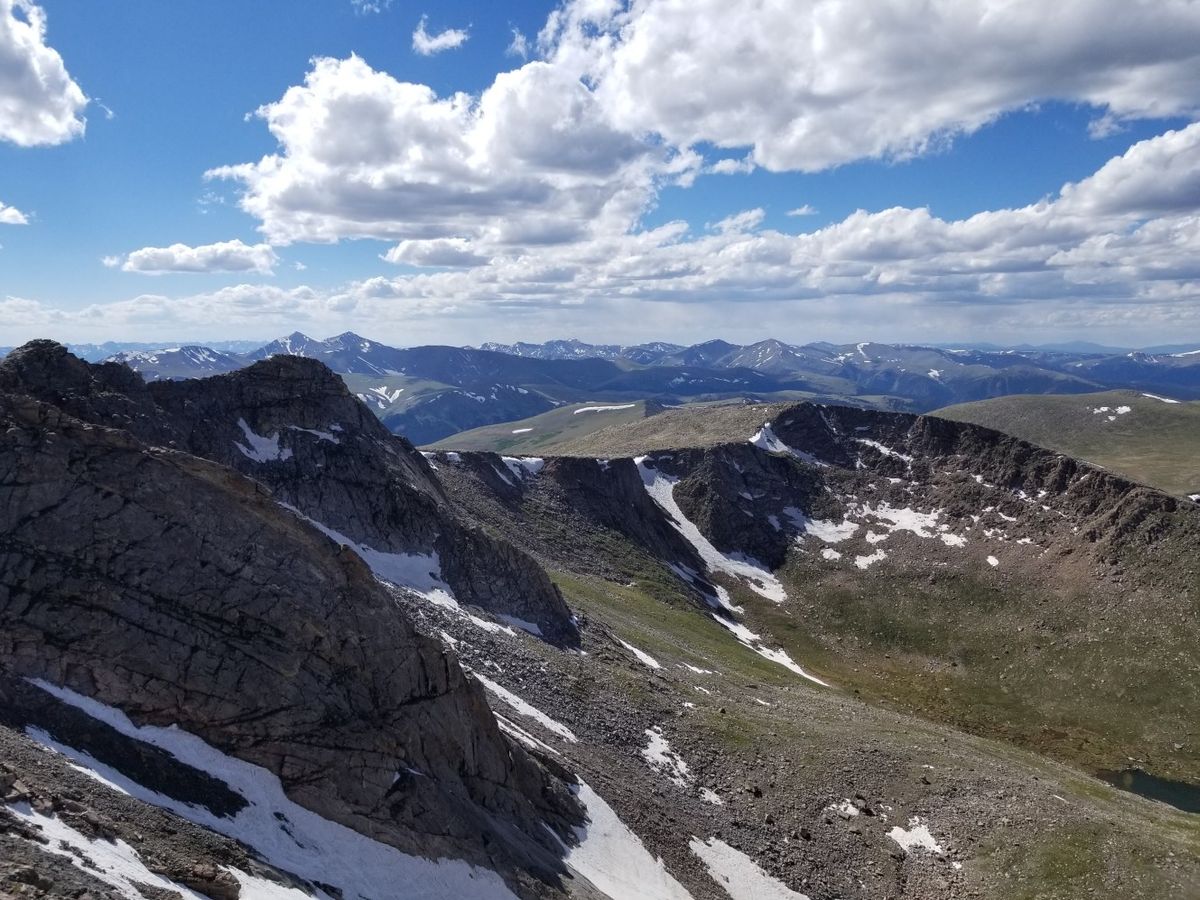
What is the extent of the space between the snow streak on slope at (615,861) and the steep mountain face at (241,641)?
81.5 inches

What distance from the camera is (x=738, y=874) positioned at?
41156mm

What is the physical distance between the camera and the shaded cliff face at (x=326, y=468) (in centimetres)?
6462

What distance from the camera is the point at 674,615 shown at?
9150 centimetres

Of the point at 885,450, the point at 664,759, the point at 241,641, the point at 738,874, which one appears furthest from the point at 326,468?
the point at 885,450

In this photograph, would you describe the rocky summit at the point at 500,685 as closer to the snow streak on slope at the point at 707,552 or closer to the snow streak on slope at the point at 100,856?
the snow streak on slope at the point at 100,856

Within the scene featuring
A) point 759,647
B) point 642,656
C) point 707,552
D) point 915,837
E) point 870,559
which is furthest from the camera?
point 707,552

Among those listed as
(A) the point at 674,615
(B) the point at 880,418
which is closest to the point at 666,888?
(A) the point at 674,615

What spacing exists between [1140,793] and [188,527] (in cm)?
7995

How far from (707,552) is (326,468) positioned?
230ft

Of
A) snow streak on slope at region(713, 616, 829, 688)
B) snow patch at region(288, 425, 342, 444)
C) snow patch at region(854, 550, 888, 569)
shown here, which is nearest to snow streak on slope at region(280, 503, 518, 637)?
snow patch at region(288, 425, 342, 444)

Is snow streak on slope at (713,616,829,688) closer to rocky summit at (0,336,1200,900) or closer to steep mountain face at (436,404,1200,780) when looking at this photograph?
rocky summit at (0,336,1200,900)

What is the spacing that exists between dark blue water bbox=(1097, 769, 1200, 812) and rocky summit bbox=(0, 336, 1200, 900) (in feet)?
1.24

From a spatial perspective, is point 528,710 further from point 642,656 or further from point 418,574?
point 642,656

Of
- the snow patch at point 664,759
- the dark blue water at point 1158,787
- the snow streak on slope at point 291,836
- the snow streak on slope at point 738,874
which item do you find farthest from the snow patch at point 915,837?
the dark blue water at point 1158,787
